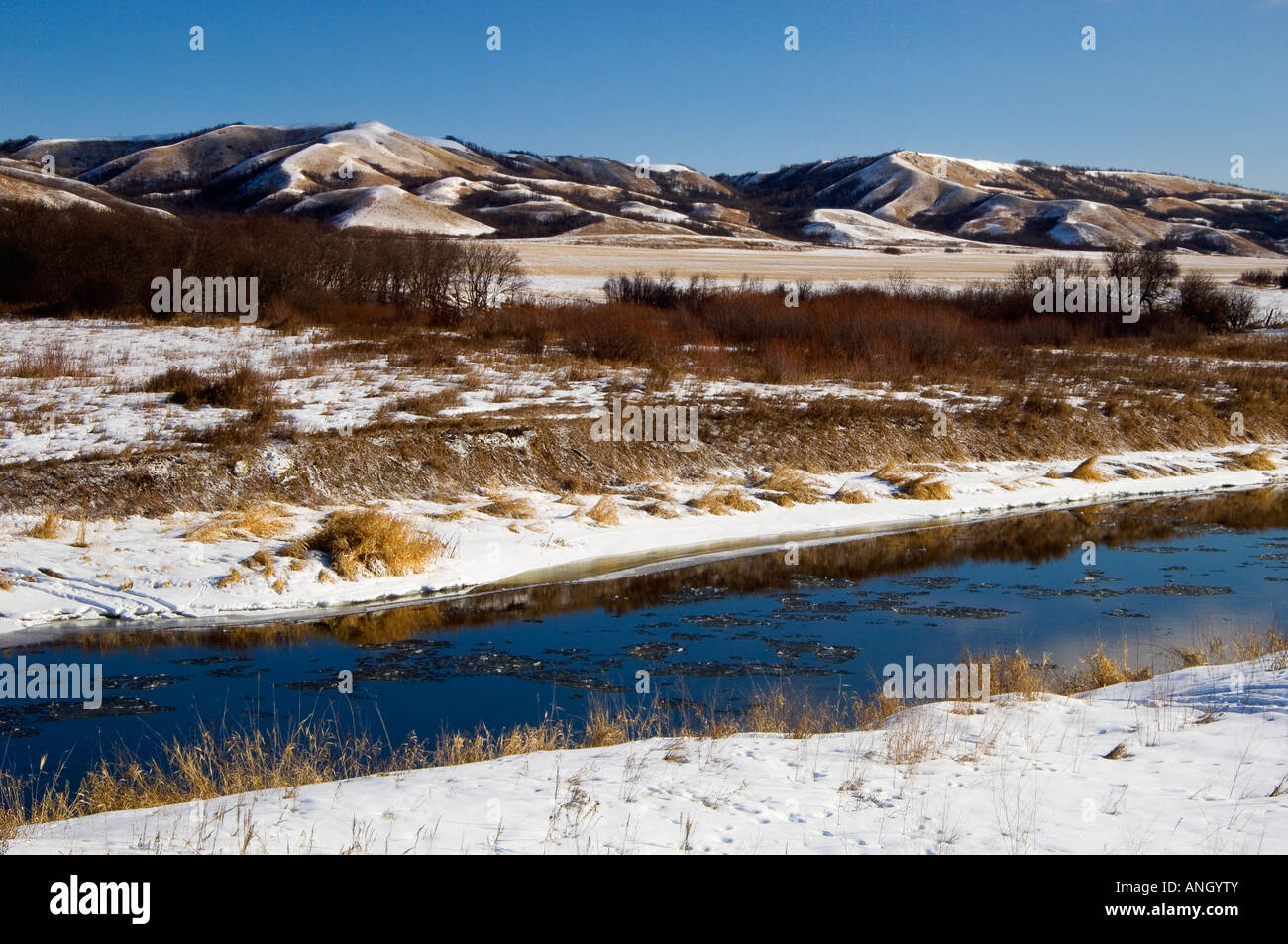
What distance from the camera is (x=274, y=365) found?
2634 cm

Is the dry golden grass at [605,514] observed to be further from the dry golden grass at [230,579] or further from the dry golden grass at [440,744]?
the dry golden grass at [440,744]

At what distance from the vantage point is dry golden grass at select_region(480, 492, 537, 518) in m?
18.7

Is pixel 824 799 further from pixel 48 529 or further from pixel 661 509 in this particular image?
pixel 661 509

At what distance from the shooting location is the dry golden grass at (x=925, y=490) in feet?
72.9

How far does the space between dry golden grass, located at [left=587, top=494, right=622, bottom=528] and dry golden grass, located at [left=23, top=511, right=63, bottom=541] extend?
7.92m

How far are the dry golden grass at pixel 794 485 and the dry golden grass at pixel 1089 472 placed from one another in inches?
248

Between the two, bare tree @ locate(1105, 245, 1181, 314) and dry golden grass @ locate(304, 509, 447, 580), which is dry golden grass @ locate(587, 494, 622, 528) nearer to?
dry golden grass @ locate(304, 509, 447, 580)

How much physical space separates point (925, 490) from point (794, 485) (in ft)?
8.92

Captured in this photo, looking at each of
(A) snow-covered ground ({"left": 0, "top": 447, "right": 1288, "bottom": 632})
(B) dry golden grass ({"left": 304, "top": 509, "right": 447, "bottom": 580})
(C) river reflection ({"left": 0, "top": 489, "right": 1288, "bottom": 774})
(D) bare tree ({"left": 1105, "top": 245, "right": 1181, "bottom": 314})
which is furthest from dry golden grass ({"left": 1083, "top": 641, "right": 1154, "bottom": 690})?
(D) bare tree ({"left": 1105, "top": 245, "right": 1181, "bottom": 314})

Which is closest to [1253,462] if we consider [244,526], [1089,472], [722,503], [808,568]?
[1089,472]

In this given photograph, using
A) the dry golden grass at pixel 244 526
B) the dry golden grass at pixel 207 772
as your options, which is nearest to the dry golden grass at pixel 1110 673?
the dry golden grass at pixel 207 772

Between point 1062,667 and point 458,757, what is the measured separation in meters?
7.01

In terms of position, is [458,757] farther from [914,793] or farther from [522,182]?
[522,182]

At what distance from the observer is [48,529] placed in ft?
50.2
